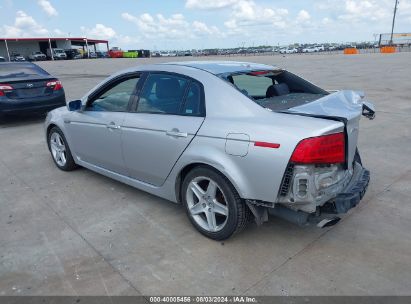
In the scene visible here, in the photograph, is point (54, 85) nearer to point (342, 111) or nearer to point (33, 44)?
point (342, 111)

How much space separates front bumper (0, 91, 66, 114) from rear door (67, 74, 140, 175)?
422 centimetres

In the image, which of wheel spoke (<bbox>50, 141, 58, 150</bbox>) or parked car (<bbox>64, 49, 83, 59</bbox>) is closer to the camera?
wheel spoke (<bbox>50, 141, 58, 150</bbox>)

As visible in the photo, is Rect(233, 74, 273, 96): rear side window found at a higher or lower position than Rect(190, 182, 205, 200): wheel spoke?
higher

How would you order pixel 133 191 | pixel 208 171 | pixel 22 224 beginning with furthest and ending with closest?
1. pixel 133 191
2. pixel 22 224
3. pixel 208 171

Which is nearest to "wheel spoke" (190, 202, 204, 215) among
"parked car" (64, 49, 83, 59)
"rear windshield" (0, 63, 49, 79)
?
"rear windshield" (0, 63, 49, 79)

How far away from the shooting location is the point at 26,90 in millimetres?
8172

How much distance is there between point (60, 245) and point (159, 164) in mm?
1175

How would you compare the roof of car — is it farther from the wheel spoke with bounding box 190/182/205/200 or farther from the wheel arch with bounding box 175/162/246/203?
the wheel spoke with bounding box 190/182/205/200

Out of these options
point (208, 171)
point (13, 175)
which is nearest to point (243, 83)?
point (208, 171)

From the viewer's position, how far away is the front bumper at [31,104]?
798cm

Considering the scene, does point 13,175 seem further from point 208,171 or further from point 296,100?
point 296,100

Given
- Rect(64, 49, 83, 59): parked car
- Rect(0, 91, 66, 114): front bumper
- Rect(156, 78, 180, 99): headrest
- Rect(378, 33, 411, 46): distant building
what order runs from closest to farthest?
Rect(156, 78, 180, 99): headrest, Rect(0, 91, 66, 114): front bumper, Rect(64, 49, 83, 59): parked car, Rect(378, 33, 411, 46): distant building

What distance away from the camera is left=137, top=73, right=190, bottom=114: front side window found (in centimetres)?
343

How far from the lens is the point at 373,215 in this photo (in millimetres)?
3605
